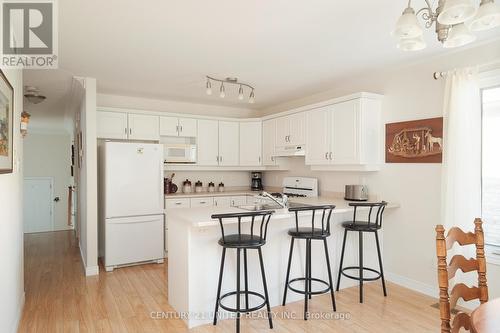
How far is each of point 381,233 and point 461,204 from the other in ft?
3.50

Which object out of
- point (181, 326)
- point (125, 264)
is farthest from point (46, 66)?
point (181, 326)

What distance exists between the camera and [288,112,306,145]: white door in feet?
14.6

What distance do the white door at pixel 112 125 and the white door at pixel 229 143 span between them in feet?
4.97

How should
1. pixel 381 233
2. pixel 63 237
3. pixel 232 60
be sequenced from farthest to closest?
pixel 63 237
pixel 381 233
pixel 232 60

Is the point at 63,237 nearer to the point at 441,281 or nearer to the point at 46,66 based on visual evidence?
the point at 46,66

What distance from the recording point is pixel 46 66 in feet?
11.2

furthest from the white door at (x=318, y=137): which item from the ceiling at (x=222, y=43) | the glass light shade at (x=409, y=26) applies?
the glass light shade at (x=409, y=26)

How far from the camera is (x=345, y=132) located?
3.78m

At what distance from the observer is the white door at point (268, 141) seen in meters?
5.13

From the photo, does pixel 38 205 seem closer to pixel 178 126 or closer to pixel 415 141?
pixel 178 126

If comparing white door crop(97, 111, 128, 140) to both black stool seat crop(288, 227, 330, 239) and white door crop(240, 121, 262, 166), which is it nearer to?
white door crop(240, 121, 262, 166)

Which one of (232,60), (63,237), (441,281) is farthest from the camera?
(63,237)

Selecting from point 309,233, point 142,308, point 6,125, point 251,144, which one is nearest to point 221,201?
point 251,144

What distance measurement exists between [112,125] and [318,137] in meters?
2.86
